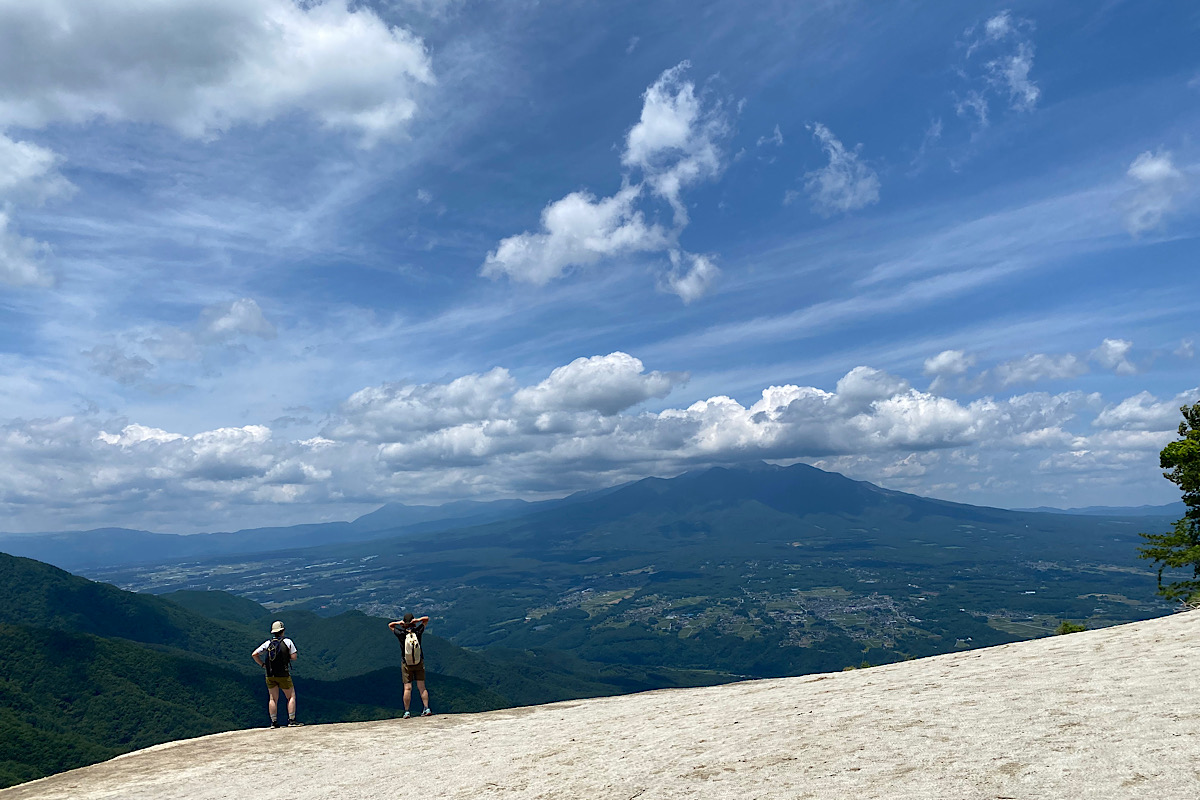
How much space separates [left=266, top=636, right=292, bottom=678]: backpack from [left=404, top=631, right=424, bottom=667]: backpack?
360cm

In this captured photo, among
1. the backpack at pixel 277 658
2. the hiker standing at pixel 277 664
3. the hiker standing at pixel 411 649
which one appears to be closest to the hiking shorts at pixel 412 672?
the hiker standing at pixel 411 649

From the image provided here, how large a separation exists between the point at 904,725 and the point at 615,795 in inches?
228

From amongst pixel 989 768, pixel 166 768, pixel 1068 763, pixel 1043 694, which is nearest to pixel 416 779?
pixel 166 768

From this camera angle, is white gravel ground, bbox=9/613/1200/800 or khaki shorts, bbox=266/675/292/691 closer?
white gravel ground, bbox=9/613/1200/800

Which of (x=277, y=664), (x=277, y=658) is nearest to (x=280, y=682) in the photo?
(x=277, y=664)

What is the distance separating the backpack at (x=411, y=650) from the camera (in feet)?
69.2

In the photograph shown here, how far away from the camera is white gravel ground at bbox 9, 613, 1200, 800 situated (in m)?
9.15

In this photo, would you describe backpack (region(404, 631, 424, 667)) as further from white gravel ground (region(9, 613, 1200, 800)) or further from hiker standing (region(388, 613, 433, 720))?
white gravel ground (region(9, 613, 1200, 800))

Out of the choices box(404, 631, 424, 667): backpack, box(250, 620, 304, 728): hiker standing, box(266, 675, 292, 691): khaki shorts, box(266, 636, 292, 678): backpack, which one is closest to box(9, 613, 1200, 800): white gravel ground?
box(250, 620, 304, 728): hiker standing

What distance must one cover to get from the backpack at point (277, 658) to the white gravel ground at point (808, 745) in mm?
1819

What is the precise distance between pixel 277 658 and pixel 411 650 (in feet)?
13.5

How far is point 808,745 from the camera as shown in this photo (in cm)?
1195

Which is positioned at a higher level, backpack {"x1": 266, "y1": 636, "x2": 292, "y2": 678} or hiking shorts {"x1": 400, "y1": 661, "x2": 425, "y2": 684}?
backpack {"x1": 266, "y1": 636, "x2": 292, "y2": 678}

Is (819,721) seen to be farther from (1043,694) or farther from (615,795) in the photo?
(615,795)
